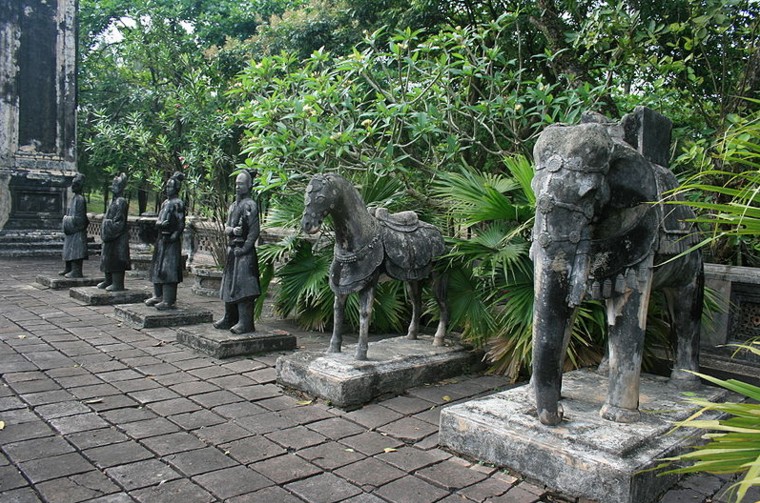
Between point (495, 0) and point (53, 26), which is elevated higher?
point (53, 26)

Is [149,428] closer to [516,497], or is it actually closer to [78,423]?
[78,423]

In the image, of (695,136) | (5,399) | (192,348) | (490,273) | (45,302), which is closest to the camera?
(5,399)

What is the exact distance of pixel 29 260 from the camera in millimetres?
13750

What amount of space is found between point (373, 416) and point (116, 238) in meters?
5.91

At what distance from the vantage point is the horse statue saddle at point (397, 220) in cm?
549

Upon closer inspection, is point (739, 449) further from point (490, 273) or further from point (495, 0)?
point (495, 0)

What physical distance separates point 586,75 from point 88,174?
23.2 m

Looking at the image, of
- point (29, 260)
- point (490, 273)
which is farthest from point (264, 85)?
point (29, 260)

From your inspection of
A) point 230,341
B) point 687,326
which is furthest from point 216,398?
point 687,326

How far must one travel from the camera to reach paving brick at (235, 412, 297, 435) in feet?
13.8

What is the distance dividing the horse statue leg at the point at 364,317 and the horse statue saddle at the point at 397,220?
2.02ft

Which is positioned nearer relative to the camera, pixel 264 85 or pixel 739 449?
pixel 739 449

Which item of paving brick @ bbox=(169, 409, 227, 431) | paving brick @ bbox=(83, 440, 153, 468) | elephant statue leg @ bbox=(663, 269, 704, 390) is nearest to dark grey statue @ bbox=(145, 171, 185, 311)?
paving brick @ bbox=(169, 409, 227, 431)

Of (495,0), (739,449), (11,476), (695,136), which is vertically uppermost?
(495,0)
